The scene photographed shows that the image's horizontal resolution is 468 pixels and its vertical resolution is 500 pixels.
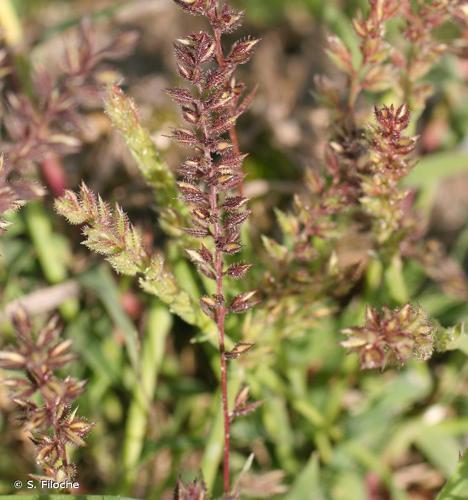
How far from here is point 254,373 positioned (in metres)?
2.04

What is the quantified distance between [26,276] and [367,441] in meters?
1.30

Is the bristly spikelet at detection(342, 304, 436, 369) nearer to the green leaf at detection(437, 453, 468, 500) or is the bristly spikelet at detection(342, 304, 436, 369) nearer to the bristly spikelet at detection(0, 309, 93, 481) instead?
the green leaf at detection(437, 453, 468, 500)

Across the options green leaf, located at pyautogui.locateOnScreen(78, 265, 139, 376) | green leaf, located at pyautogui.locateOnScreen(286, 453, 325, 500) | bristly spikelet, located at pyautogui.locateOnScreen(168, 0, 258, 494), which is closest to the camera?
bristly spikelet, located at pyautogui.locateOnScreen(168, 0, 258, 494)

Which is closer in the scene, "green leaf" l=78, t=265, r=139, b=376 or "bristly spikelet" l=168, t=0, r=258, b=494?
"bristly spikelet" l=168, t=0, r=258, b=494

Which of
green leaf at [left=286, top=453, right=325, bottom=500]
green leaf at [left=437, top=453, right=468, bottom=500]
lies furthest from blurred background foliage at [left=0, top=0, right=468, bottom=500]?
green leaf at [left=437, top=453, right=468, bottom=500]

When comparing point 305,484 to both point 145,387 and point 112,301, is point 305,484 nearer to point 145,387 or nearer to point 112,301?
point 145,387

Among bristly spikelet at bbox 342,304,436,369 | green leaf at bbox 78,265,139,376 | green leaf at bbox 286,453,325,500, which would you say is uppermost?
bristly spikelet at bbox 342,304,436,369

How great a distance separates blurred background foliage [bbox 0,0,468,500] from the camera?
2100 mm

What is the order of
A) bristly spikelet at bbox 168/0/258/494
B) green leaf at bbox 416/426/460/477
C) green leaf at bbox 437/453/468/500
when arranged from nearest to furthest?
bristly spikelet at bbox 168/0/258/494
green leaf at bbox 437/453/468/500
green leaf at bbox 416/426/460/477

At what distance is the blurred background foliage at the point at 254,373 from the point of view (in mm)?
2100

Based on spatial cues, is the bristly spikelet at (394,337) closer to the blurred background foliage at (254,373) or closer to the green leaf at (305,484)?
the blurred background foliage at (254,373)

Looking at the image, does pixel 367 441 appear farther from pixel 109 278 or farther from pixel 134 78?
pixel 134 78

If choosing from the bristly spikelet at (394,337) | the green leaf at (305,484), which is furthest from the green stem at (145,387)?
the bristly spikelet at (394,337)

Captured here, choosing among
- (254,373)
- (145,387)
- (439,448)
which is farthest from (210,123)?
(439,448)
